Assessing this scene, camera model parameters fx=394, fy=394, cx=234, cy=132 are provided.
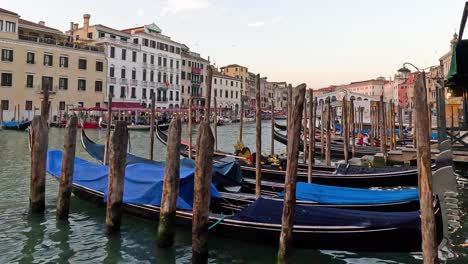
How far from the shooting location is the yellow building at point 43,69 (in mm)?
26984

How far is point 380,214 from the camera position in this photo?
4336 millimetres

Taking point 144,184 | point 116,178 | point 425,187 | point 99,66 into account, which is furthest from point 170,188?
point 99,66

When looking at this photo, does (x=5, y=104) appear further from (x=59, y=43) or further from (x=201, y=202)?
(x=201, y=202)

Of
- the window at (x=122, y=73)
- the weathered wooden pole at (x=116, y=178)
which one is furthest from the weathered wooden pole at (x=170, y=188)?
the window at (x=122, y=73)

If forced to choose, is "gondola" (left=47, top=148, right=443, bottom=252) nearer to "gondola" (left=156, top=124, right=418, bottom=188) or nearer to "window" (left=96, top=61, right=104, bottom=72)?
"gondola" (left=156, top=124, right=418, bottom=188)

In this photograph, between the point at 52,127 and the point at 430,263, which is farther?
the point at 52,127

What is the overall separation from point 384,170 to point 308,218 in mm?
4308

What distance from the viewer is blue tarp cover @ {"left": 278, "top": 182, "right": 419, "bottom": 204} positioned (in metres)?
5.31

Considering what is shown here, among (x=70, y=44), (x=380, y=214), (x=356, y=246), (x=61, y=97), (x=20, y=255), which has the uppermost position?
(x=70, y=44)

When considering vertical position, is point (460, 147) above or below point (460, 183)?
above

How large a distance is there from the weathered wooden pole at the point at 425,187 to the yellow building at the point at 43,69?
83.8ft

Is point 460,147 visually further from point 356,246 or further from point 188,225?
point 188,225

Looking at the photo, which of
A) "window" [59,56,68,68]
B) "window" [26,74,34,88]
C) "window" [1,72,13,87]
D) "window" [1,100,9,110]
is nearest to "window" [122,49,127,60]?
"window" [59,56,68,68]

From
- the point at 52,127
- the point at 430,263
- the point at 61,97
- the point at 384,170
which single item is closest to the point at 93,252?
the point at 430,263
